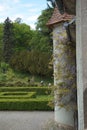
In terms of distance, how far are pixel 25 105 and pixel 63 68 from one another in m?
9.75

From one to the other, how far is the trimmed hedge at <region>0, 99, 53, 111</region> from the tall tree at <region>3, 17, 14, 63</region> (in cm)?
3127

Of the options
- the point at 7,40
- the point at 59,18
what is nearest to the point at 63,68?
the point at 59,18

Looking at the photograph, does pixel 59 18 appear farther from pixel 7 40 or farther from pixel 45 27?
pixel 7 40

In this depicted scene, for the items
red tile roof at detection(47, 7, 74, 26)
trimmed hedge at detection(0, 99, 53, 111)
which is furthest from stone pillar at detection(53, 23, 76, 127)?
trimmed hedge at detection(0, 99, 53, 111)

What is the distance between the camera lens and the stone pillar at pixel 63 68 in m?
10.3

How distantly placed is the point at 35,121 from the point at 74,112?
4710 millimetres

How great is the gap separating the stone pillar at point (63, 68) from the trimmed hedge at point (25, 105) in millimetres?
8309

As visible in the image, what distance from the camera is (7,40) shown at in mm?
55531

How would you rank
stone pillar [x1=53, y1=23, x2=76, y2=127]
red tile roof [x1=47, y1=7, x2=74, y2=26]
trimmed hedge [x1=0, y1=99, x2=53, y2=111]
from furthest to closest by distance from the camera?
trimmed hedge [x1=0, y1=99, x2=53, y2=111], red tile roof [x1=47, y1=7, x2=74, y2=26], stone pillar [x1=53, y1=23, x2=76, y2=127]

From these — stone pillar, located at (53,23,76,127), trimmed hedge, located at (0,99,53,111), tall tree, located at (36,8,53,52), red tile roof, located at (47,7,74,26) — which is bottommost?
trimmed hedge, located at (0,99,53,111)

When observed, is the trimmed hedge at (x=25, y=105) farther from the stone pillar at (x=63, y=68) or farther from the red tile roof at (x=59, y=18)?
the red tile roof at (x=59, y=18)

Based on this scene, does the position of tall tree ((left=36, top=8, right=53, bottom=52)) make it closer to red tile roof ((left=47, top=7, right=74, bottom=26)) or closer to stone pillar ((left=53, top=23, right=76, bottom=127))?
red tile roof ((left=47, top=7, right=74, bottom=26))

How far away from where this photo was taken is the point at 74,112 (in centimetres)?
1080

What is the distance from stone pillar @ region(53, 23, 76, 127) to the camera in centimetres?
1028
